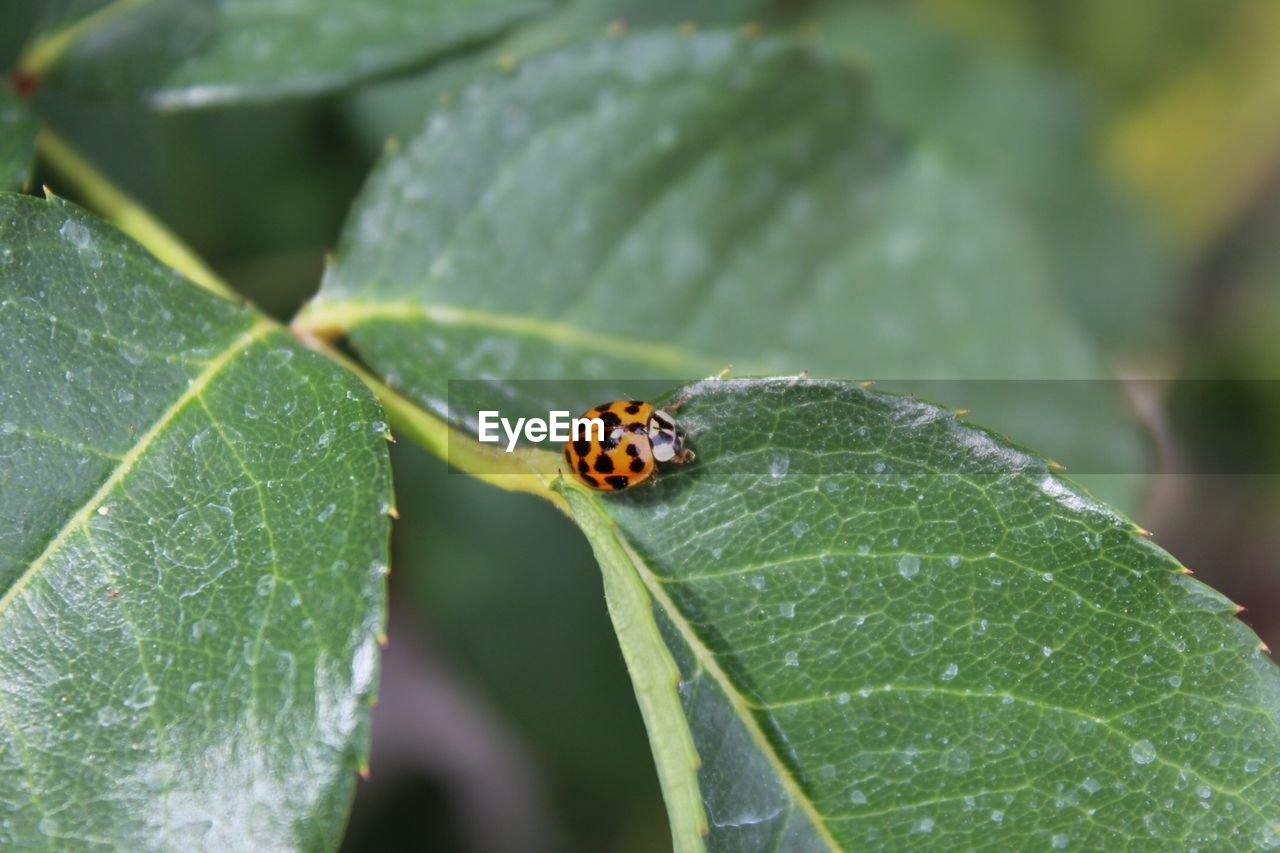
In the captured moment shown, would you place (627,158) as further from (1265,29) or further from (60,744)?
(1265,29)

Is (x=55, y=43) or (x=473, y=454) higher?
(x=55, y=43)

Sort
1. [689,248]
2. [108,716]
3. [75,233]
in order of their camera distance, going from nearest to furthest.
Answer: [108,716] < [75,233] < [689,248]

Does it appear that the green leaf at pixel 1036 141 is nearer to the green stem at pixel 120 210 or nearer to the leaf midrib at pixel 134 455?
the green stem at pixel 120 210

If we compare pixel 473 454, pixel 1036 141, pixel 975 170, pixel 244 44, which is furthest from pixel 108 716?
pixel 1036 141

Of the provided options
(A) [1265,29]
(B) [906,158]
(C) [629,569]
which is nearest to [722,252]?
(B) [906,158]

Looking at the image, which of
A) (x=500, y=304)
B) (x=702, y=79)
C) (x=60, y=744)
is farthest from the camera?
(x=702, y=79)

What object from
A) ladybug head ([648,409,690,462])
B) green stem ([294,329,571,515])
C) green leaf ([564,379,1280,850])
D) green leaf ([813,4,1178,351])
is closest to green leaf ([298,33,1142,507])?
green stem ([294,329,571,515])

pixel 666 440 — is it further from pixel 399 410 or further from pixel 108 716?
pixel 108 716

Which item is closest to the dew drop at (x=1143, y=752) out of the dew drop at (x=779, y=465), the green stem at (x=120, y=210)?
the dew drop at (x=779, y=465)
